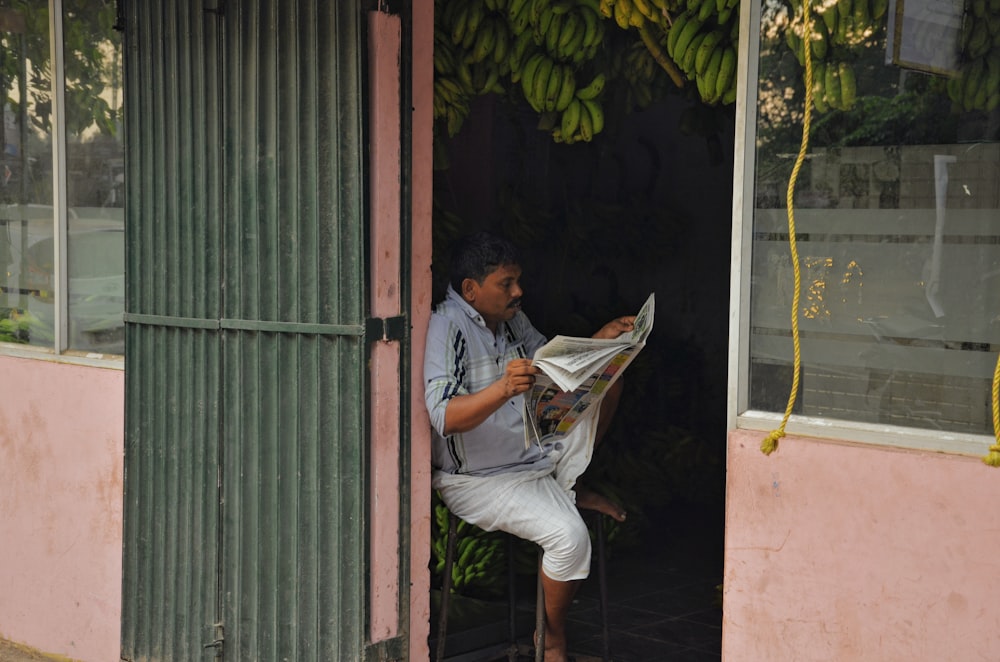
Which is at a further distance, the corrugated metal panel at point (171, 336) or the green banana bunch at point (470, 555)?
the green banana bunch at point (470, 555)

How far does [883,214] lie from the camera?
3203 millimetres

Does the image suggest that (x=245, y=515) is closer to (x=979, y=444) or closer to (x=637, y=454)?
(x=979, y=444)

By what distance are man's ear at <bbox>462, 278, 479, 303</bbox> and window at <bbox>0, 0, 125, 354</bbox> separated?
5.24ft

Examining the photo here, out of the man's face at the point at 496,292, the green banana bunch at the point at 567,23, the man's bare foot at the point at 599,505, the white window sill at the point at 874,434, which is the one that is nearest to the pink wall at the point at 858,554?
the white window sill at the point at 874,434

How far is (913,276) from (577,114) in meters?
1.92

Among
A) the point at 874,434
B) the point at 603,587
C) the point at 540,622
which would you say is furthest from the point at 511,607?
the point at 874,434

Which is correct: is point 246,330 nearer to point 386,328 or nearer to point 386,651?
point 386,328

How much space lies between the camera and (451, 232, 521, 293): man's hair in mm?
4371

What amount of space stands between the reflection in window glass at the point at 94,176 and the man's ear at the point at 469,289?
61.4 inches

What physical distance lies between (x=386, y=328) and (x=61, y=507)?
2.16 metres

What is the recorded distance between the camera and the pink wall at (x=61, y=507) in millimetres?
5105

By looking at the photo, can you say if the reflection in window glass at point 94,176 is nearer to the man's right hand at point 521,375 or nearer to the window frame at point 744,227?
the man's right hand at point 521,375

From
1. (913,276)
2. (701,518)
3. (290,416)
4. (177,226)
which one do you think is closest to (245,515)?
(290,416)

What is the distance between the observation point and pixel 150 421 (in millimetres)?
4785
